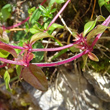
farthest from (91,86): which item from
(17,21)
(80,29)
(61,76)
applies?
(17,21)

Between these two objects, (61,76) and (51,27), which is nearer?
(51,27)

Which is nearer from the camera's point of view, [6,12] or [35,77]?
[35,77]

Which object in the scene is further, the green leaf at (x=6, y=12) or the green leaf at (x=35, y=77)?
the green leaf at (x=6, y=12)

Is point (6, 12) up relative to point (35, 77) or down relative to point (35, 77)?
up

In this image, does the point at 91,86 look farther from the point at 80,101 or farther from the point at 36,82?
the point at 36,82

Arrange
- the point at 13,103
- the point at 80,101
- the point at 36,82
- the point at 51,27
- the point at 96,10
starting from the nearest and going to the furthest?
the point at 36,82, the point at 51,27, the point at 96,10, the point at 80,101, the point at 13,103

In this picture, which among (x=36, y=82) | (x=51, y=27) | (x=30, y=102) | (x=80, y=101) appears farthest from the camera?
(x=30, y=102)

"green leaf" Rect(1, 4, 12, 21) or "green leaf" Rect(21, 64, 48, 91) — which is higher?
"green leaf" Rect(1, 4, 12, 21)

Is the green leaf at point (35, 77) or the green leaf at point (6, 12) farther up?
the green leaf at point (6, 12)
